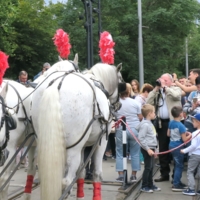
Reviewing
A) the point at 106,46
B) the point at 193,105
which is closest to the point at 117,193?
the point at 193,105

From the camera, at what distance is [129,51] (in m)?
27.1

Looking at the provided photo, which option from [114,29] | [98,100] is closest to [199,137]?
[98,100]

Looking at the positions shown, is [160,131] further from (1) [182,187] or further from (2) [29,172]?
(2) [29,172]

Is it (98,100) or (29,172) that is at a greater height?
(98,100)

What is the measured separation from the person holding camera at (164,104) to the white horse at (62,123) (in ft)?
9.91

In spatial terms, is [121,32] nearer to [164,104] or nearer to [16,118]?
[164,104]

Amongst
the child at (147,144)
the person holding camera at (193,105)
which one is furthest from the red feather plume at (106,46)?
the person holding camera at (193,105)

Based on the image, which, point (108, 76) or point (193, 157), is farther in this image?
point (193, 157)

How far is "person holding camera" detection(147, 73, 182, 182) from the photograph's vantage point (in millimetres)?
7562

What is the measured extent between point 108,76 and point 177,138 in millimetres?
1934

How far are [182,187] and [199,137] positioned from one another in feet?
3.26

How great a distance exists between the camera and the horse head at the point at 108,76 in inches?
225

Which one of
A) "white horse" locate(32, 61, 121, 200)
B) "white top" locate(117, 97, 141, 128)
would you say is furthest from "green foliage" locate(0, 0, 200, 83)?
"white horse" locate(32, 61, 121, 200)

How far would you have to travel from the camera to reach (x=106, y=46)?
636 centimetres
